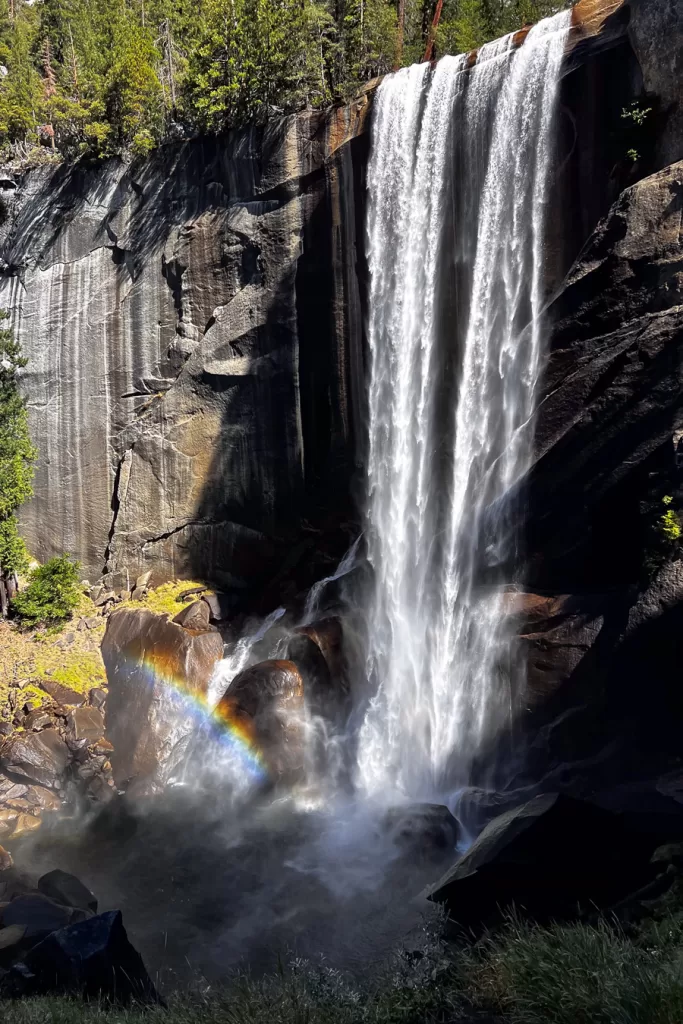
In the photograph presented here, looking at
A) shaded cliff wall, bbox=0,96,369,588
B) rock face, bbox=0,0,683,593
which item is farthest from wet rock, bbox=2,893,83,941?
shaded cliff wall, bbox=0,96,369,588

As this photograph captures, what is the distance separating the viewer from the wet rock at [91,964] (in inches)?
348

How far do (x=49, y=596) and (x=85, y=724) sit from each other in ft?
15.5

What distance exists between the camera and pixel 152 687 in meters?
18.5

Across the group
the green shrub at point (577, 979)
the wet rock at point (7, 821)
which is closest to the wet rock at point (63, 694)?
the wet rock at point (7, 821)

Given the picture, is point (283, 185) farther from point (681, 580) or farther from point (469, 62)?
point (681, 580)

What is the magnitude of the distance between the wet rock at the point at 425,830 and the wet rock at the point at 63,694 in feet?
29.0

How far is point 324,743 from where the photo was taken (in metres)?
16.2

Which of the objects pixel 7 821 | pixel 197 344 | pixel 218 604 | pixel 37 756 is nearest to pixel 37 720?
pixel 37 756

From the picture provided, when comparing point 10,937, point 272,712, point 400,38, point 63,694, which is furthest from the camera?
point 400,38

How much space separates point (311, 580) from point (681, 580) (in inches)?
421

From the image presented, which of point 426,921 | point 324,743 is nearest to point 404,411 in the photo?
point 324,743

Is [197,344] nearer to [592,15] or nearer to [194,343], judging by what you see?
[194,343]

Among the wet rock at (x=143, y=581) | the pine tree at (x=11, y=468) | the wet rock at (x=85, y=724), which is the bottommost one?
the wet rock at (x=85, y=724)

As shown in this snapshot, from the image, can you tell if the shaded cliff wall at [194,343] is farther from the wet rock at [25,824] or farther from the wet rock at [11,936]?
the wet rock at [11,936]
